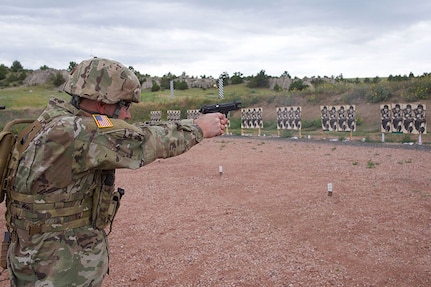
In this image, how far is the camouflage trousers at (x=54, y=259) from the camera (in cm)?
179

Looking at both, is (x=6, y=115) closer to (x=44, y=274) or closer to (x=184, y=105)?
(x=184, y=105)

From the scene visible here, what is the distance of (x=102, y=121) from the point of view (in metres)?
1.78

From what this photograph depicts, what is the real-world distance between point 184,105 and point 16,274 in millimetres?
31623

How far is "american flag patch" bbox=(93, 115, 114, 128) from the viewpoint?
5.74 ft

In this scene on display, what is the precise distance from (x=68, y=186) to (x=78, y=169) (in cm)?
12

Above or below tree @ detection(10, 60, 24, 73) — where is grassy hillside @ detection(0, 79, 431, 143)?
below

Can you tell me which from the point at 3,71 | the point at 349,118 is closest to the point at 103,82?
the point at 349,118

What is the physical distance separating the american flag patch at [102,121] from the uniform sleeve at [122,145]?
0.01m

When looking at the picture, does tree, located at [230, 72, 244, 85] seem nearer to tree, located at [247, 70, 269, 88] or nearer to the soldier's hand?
tree, located at [247, 70, 269, 88]

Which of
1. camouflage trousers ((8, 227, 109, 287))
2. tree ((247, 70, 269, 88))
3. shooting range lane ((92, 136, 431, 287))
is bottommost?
shooting range lane ((92, 136, 431, 287))

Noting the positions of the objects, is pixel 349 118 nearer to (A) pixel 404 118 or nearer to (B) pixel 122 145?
(A) pixel 404 118

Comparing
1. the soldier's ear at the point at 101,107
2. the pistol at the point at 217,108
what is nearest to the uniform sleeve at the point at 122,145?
the soldier's ear at the point at 101,107

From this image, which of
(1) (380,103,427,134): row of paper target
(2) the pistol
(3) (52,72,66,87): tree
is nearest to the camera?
(2) the pistol

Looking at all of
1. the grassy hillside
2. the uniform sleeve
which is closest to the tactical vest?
the uniform sleeve
